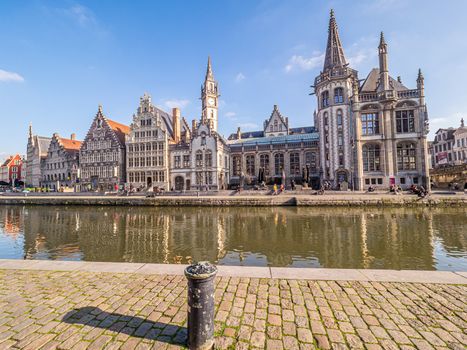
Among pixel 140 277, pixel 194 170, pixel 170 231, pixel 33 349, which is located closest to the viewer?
pixel 33 349

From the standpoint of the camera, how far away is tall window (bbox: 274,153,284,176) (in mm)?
51188

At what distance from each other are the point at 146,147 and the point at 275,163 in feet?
98.3

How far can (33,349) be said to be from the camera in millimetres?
3168

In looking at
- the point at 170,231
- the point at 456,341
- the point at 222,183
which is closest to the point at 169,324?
the point at 456,341

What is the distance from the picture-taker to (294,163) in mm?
50375

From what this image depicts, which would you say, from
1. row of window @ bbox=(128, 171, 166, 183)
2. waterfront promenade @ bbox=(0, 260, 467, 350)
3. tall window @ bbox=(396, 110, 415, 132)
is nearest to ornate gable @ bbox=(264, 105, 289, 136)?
tall window @ bbox=(396, 110, 415, 132)

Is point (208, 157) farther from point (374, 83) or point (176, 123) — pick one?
point (374, 83)

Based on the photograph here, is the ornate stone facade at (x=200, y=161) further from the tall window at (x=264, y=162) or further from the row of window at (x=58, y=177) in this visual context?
the row of window at (x=58, y=177)

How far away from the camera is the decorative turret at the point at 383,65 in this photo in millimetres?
40531

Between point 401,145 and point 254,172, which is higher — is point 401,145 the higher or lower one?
the higher one

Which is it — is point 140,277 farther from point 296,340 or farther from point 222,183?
point 222,183

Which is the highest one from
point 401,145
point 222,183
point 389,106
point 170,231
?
point 389,106

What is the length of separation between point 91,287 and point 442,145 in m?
86.1

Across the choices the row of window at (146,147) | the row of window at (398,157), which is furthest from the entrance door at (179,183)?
the row of window at (398,157)
